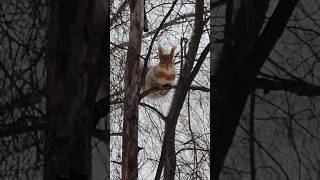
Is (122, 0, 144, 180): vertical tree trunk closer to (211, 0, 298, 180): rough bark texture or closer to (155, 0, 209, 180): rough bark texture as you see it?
(155, 0, 209, 180): rough bark texture

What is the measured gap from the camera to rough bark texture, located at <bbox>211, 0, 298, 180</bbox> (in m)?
0.45

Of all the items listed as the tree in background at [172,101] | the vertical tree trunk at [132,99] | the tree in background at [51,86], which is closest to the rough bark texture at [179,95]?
the tree in background at [172,101]

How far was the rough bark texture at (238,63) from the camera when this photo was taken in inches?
17.9

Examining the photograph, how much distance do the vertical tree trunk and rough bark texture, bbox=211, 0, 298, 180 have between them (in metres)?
0.52

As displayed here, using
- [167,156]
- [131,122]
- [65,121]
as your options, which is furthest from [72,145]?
[167,156]

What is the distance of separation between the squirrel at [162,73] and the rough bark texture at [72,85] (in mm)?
589

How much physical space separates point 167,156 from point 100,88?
624 millimetres

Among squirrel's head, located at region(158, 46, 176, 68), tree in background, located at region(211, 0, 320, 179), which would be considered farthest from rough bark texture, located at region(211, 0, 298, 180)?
squirrel's head, located at region(158, 46, 176, 68)

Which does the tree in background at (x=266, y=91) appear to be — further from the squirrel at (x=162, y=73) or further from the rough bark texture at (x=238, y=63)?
the squirrel at (x=162, y=73)

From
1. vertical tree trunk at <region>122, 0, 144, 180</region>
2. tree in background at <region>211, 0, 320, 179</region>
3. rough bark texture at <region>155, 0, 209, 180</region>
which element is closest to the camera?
tree in background at <region>211, 0, 320, 179</region>

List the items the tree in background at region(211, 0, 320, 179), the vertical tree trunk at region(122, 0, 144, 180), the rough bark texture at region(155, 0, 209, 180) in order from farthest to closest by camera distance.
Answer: the rough bark texture at region(155, 0, 209, 180), the vertical tree trunk at region(122, 0, 144, 180), the tree in background at region(211, 0, 320, 179)

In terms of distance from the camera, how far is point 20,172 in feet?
1.58

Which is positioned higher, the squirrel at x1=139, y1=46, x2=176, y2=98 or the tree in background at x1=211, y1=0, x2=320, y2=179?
the squirrel at x1=139, y1=46, x2=176, y2=98

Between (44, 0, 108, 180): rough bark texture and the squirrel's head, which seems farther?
the squirrel's head
